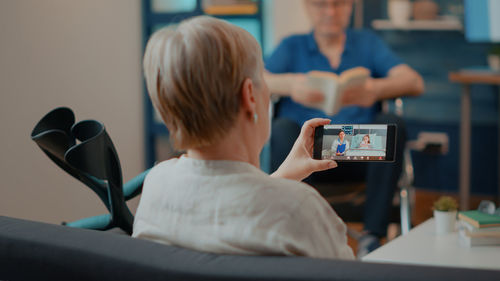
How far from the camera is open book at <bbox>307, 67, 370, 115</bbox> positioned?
2256 millimetres

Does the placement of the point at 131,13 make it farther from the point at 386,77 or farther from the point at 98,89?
the point at 386,77

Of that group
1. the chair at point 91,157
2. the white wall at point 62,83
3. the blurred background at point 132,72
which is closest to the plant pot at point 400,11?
the blurred background at point 132,72

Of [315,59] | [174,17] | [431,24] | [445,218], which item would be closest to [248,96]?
[445,218]

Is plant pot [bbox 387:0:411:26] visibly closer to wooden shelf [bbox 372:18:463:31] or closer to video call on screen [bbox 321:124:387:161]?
wooden shelf [bbox 372:18:463:31]

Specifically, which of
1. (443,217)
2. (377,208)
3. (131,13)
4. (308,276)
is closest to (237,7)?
(131,13)

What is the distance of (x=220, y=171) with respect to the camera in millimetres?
807

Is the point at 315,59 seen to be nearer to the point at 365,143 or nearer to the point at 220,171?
the point at 365,143

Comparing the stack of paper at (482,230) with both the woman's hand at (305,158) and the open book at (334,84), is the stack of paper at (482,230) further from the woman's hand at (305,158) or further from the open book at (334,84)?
the open book at (334,84)

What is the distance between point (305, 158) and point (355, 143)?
3.6 inches

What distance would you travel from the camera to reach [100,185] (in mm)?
1409

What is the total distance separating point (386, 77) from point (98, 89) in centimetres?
125

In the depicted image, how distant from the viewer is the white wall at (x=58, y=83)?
230 cm

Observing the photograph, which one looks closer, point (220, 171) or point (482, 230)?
point (220, 171)

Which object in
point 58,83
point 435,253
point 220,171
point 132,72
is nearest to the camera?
point 220,171
